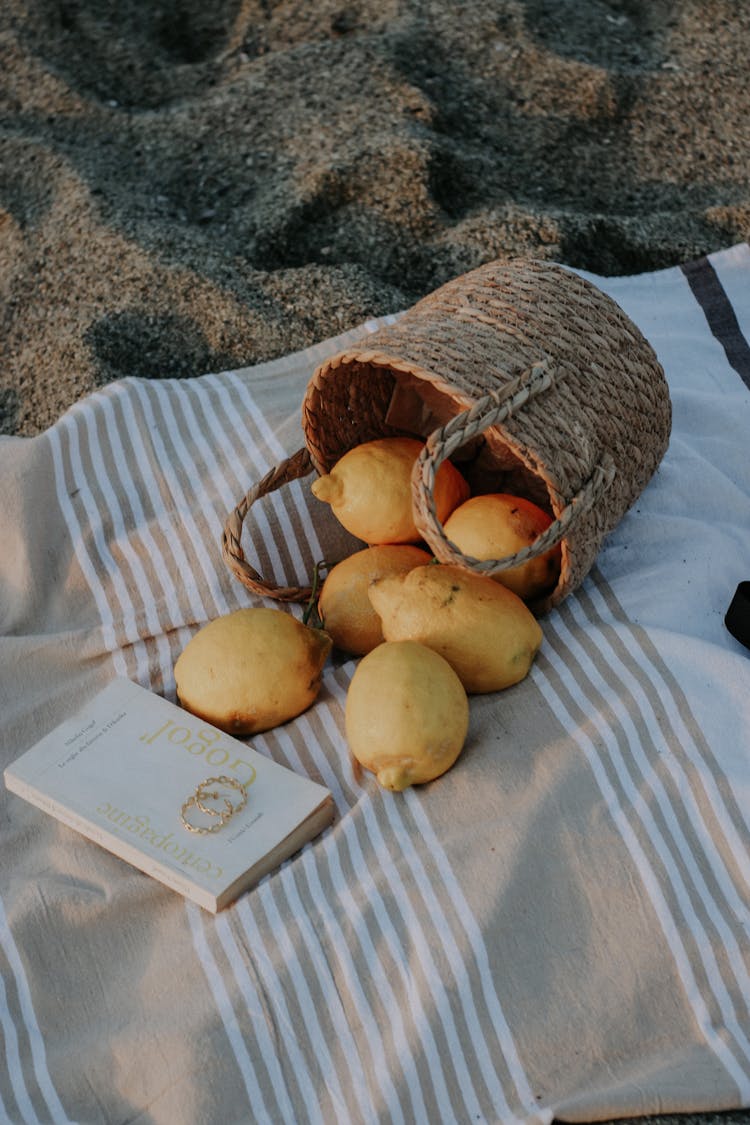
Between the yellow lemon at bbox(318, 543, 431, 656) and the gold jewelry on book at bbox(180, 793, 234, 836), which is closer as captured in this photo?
the gold jewelry on book at bbox(180, 793, 234, 836)

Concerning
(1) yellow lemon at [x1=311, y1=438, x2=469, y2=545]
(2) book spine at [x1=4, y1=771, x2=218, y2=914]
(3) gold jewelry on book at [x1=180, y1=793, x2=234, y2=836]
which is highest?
(1) yellow lemon at [x1=311, y1=438, x2=469, y2=545]

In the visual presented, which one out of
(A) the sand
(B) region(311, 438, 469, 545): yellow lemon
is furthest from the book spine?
(A) the sand

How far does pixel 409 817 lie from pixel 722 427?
0.91m

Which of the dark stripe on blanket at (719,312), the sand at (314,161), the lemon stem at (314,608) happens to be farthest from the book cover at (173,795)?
the dark stripe on blanket at (719,312)

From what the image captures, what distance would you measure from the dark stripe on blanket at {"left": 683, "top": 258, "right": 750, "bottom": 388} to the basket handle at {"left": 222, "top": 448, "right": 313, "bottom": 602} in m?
0.84

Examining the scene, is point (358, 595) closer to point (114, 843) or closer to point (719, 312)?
point (114, 843)

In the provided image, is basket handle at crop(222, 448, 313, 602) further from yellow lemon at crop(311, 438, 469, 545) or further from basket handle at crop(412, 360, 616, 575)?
basket handle at crop(412, 360, 616, 575)

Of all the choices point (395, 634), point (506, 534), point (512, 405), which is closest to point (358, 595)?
point (395, 634)

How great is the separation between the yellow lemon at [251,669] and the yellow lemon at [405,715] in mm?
112

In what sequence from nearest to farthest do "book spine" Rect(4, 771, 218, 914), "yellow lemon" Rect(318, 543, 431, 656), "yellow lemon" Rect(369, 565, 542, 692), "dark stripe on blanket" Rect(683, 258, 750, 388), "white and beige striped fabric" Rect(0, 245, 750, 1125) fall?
"white and beige striped fabric" Rect(0, 245, 750, 1125), "book spine" Rect(4, 771, 218, 914), "yellow lemon" Rect(369, 565, 542, 692), "yellow lemon" Rect(318, 543, 431, 656), "dark stripe on blanket" Rect(683, 258, 750, 388)

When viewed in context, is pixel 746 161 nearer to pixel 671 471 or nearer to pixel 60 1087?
pixel 671 471

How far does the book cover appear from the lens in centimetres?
122

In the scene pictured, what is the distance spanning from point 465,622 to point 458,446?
0.66 feet

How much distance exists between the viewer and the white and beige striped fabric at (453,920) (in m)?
1.10
